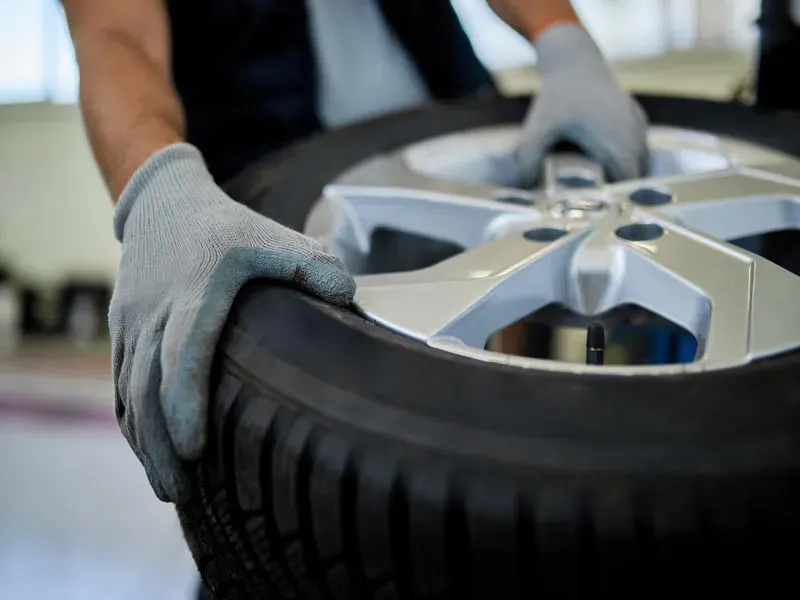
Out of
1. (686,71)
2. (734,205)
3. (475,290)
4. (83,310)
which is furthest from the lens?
(83,310)

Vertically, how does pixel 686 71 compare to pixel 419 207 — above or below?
below

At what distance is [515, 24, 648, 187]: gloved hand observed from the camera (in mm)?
973

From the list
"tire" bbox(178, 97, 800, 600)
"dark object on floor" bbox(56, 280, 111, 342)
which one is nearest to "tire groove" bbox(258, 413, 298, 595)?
"tire" bbox(178, 97, 800, 600)

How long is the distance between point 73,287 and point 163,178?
1826 mm

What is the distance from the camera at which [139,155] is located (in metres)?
0.85

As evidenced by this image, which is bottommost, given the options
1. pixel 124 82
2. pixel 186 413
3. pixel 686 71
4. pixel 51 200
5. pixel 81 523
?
pixel 81 523

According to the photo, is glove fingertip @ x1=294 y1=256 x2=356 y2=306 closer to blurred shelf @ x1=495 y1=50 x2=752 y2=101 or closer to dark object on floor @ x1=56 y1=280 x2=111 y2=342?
blurred shelf @ x1=495 y1=50 x2=752 y2=101

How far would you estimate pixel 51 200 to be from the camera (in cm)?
248

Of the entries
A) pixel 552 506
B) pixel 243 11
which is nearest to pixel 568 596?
pixel 552 506

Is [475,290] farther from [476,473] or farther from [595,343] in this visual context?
[476,473]

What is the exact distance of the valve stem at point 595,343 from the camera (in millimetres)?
754

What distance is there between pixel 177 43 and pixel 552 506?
0.84 meters

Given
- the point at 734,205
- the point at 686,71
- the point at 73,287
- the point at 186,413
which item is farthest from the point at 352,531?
the point at 73,287

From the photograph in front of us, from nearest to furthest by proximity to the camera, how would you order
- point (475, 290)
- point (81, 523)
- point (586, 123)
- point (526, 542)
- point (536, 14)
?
point (526, 542) → point (475, 290) → point (586, 123) → point (536, 14) → point (81, 523)
